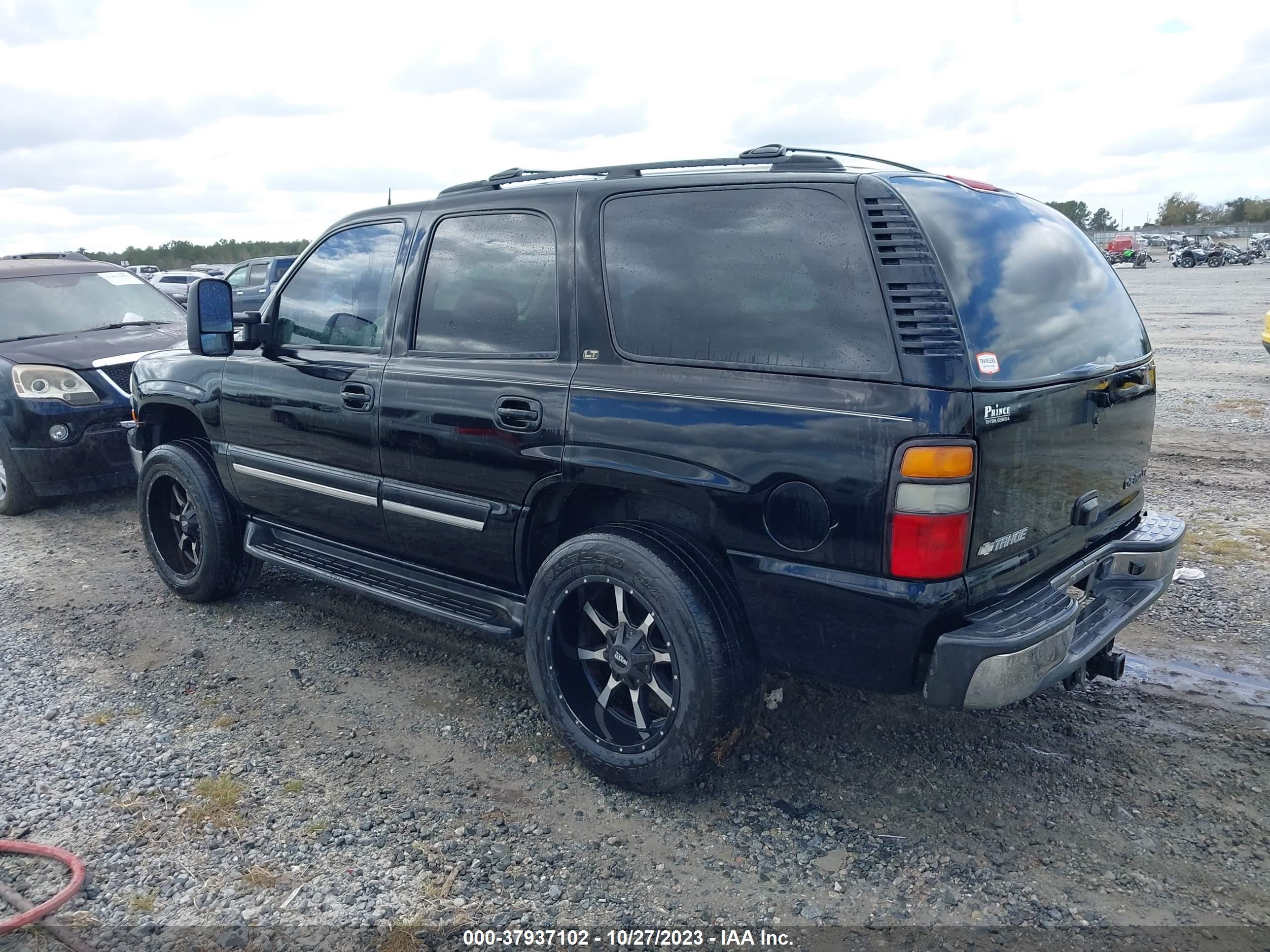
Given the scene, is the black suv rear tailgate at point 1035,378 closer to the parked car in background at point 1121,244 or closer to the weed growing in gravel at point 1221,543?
the weed growing in gravel at point 1221,543

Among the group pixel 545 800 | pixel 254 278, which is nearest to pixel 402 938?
pixel 545 800

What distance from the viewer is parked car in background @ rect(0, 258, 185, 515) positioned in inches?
263

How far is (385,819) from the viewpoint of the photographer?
309 centimetres

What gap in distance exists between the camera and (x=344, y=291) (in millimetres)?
4191

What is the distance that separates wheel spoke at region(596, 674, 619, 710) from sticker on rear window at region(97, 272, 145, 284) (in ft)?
22.6

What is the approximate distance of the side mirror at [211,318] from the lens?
14.0ft

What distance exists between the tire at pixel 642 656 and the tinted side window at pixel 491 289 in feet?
2.62

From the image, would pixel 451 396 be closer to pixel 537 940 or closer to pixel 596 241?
pixel 596 241

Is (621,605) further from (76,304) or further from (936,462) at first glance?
(76,304)

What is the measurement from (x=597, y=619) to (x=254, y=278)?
2029 centimetres

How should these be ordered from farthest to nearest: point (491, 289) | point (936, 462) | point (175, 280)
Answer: point (175, 280) < point (491, 289) < point (936, 462)

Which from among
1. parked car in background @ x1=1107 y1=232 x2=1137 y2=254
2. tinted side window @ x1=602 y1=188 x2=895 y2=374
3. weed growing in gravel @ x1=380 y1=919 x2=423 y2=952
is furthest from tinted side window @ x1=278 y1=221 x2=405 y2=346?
parked car in background @ x1=1107 y1=232 x2=1137 y2=254

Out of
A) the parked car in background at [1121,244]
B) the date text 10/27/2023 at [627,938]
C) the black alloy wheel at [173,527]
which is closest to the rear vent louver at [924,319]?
the date text 10/27/2023 at [627,938]

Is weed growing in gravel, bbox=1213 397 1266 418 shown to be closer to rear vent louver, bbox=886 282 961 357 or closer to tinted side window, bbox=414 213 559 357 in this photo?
rear vent louver, bbox=886 282 961 357
